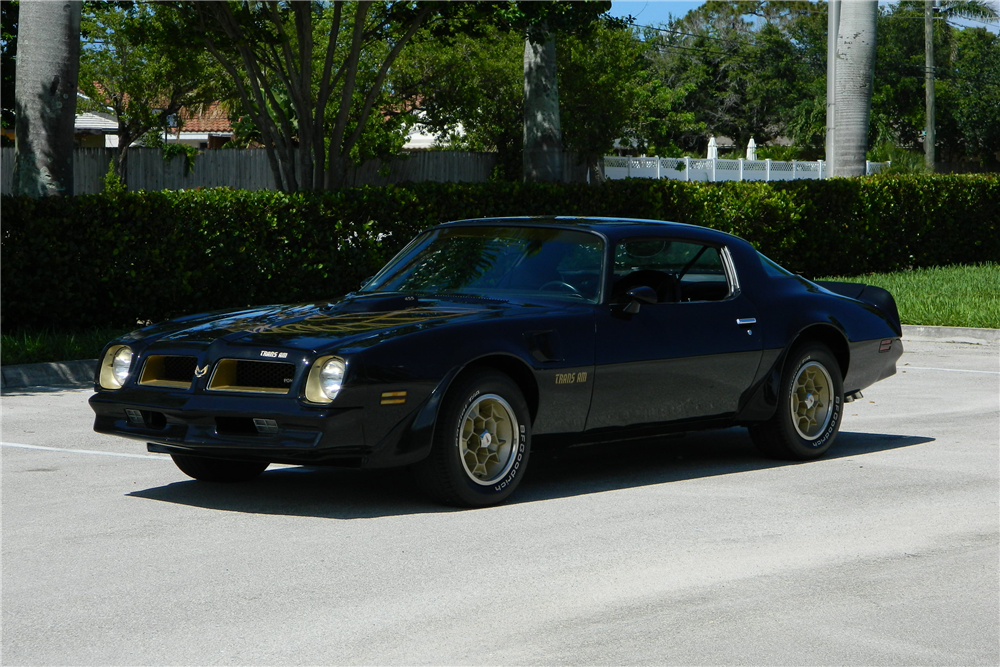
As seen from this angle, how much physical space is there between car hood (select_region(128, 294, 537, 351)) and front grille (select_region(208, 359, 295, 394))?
0.30 ft

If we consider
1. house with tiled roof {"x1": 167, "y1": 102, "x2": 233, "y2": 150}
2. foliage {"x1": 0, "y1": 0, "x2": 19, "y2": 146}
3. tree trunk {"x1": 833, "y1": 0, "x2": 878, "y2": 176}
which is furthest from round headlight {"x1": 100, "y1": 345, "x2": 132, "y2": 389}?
house with tiled roof {"x1": 167, "y1": 102, "x2": 233, "y2": 150}

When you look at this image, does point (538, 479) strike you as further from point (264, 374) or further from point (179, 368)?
point (179, 368)

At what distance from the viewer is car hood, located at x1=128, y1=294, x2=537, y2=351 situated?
6332 millimetres

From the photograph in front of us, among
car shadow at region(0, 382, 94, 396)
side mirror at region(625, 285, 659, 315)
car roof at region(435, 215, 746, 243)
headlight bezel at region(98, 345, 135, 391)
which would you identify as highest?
car roof at region(435, 215, 746, 243)

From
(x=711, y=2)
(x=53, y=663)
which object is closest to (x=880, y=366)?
(x=53, y=663)

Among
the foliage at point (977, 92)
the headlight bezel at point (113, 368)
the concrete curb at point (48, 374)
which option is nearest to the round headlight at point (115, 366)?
the headlight bezel at point (113, 368)

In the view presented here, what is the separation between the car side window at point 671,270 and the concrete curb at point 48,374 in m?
6.46

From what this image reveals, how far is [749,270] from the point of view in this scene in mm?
8109

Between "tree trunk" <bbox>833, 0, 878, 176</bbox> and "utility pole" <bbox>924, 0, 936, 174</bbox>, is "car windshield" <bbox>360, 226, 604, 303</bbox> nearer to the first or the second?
"tree trunk" <bbox>833, 0, 878, 176</bbox>

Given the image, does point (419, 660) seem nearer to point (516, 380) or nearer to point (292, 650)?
point (292, 650)

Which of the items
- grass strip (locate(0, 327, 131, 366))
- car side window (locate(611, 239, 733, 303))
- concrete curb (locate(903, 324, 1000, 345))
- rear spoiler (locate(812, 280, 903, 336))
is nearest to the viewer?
car side window (locate(611, 239, 733, 303))

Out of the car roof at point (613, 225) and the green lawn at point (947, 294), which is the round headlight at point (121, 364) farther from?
the green lawn at point (947, 294)

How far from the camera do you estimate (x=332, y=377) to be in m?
6.14

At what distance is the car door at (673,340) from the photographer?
281 inches
